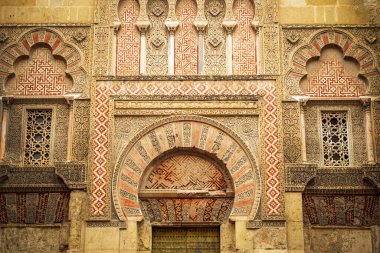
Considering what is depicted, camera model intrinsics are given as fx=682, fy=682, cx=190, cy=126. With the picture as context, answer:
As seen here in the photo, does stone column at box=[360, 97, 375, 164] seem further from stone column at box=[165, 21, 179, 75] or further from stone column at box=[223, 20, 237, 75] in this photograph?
stone column at box=[165, 21, 179, 75]

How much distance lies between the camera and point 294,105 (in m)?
9.96

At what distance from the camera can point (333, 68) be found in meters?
10.2

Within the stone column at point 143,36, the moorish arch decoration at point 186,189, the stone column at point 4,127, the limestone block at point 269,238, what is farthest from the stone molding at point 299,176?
the stone column at point 4,127

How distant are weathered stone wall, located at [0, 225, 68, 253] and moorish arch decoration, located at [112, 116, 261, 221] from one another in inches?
40.5

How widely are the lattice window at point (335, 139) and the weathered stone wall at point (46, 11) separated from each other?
390cm

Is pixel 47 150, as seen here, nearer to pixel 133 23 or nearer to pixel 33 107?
pixel 33 107

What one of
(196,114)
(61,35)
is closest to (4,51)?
(61,35)

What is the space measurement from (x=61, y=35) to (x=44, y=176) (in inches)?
84.5

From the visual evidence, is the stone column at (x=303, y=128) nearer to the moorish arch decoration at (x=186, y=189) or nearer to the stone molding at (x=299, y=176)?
the stone molding at (x=299, y=176)

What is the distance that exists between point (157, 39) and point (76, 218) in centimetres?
293

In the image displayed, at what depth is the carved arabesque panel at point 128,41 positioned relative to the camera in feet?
33.4

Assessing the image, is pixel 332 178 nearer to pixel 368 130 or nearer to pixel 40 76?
pixel 368 130

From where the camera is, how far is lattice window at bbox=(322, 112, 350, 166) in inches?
392

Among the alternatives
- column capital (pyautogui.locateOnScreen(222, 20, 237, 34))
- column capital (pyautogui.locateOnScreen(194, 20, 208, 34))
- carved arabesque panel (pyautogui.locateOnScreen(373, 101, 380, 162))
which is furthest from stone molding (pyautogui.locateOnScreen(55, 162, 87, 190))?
carved arabesque panel (pyautogui.locateOnScreen(373, 101, 380, 162))
